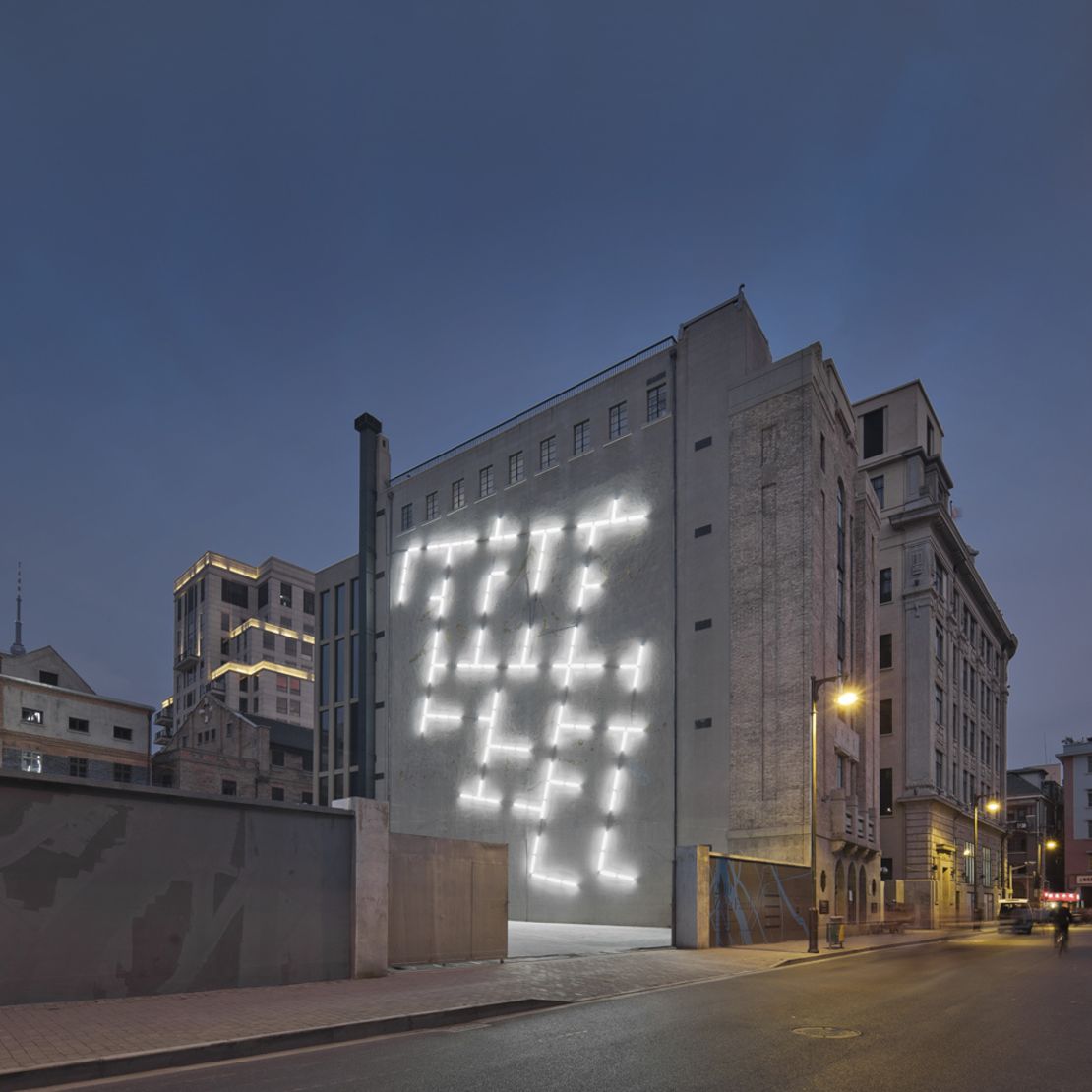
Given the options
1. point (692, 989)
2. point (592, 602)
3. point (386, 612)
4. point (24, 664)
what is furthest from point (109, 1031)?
point (24, 664)

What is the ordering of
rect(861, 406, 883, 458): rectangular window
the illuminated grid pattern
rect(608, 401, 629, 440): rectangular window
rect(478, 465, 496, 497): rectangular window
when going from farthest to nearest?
rect(861, 406, 883, 458): rectangular window → rect(478, 465, 496, 497): rectangular window → rect(608, 401, 629, 440): rectangular window → the illuminated grid pattern

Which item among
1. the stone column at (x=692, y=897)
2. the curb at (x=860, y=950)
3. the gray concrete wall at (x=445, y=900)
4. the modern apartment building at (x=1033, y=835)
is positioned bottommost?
the modern apartment building at (x=1033, y=835)

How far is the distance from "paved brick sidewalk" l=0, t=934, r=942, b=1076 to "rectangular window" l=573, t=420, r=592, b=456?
27.9m

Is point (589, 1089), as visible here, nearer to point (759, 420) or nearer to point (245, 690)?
point (759, 420)

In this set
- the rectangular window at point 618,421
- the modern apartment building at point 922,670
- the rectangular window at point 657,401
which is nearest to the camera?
the rectangular window at point 657,401

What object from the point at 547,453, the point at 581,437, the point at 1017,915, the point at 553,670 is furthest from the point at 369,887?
the point at 1017,915

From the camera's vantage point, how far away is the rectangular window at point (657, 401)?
4144cm

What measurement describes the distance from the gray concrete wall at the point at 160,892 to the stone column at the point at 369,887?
154 mm

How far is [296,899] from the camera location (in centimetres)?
1482

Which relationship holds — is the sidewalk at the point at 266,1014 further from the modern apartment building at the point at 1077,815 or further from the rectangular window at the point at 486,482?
the modern apartment building at the point at 1077,815

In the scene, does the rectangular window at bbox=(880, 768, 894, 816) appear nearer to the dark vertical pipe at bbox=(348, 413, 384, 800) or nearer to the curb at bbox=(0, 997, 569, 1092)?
the dark vertical pipe at bbox=(348, 413, 384, 800)

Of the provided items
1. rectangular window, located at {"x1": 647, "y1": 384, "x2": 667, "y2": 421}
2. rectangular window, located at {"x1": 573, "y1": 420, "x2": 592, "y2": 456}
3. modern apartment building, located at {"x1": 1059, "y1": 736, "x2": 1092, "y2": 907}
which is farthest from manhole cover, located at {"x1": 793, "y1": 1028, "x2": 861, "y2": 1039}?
modern apartment building, located at {"x1": 1059, "y1": 736, "x2": 1092, "y2": 907}

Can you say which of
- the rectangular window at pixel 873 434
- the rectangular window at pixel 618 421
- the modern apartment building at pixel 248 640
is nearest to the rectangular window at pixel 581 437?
the rectangular window at pixel 618 421

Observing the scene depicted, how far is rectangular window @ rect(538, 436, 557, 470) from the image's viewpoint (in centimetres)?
4528
